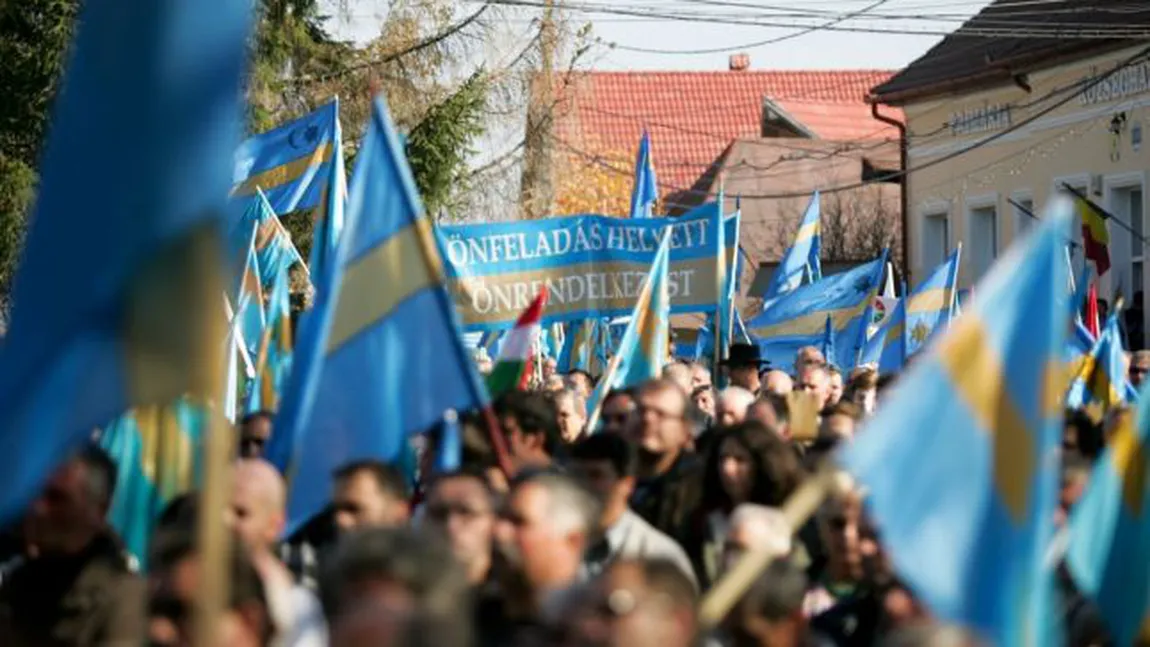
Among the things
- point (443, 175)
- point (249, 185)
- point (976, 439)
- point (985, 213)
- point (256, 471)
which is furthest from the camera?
point (985, 213)

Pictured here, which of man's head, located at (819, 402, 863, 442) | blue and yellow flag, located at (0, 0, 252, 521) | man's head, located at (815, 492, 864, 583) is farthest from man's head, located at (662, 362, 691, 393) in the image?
blue and yellow flag, located at (0, 0, 252, 521)

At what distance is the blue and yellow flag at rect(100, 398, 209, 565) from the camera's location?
29.0 ft

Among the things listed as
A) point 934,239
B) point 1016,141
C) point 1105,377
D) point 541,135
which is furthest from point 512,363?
point 934,239

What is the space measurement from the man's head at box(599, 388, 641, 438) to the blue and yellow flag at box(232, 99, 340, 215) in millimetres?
7142

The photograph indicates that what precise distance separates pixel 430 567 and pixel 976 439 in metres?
1.26

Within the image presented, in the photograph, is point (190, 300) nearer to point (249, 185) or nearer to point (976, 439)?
point (976, 439)

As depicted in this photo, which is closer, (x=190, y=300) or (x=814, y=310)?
(x=190, y=300)

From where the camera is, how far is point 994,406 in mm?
5668

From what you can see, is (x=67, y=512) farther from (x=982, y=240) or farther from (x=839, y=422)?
(x=982, y=240)

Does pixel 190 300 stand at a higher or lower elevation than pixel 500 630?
higher

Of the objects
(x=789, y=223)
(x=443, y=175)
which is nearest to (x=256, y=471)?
(x=443, y=175)

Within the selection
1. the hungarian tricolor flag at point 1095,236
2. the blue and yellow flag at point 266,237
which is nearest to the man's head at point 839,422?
the blue and yellow flag at point 266,237

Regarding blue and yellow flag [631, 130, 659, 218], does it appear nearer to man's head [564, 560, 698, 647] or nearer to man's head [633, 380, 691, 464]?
man's head [633, 380, 691, 464]

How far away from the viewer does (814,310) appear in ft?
66.3
